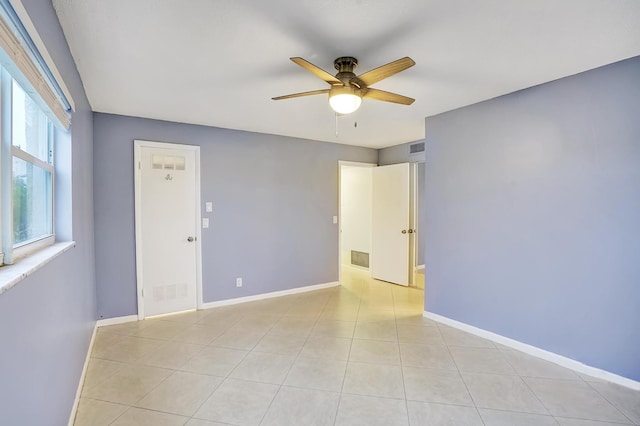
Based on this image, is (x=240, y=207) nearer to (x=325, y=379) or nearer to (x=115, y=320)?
(x=115, y=320)

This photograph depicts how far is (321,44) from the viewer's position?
6.55 ft

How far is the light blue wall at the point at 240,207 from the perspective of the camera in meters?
3.46

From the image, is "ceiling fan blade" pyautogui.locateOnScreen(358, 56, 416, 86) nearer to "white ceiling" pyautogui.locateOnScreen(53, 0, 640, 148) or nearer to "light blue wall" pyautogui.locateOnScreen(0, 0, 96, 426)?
"white ceiling" pyautogui.locateOnScreen(53, 0, 640, 148)

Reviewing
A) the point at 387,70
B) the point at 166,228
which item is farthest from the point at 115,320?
the point at 387,70

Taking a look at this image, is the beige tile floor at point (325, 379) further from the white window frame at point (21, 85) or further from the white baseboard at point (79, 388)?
the white window frame at point (21, 85)

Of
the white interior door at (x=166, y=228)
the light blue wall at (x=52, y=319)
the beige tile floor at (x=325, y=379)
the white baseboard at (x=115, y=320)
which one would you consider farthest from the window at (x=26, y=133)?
the white baseboard at (x=115, y=320)

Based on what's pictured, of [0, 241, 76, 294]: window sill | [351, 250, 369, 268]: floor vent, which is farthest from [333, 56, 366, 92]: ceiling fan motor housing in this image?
[351, 250, 369, 268]: floor vent

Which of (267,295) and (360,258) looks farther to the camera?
(360,258)

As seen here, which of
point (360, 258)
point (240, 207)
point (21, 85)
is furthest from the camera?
point (360, 258)

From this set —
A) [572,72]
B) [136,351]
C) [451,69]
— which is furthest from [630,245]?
[136,351]

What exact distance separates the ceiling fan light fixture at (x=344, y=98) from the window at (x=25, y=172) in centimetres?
160

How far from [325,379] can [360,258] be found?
13.4 ft

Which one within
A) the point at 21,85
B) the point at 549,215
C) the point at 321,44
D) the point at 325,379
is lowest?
the point at 325,379

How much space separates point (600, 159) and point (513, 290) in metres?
1.29
